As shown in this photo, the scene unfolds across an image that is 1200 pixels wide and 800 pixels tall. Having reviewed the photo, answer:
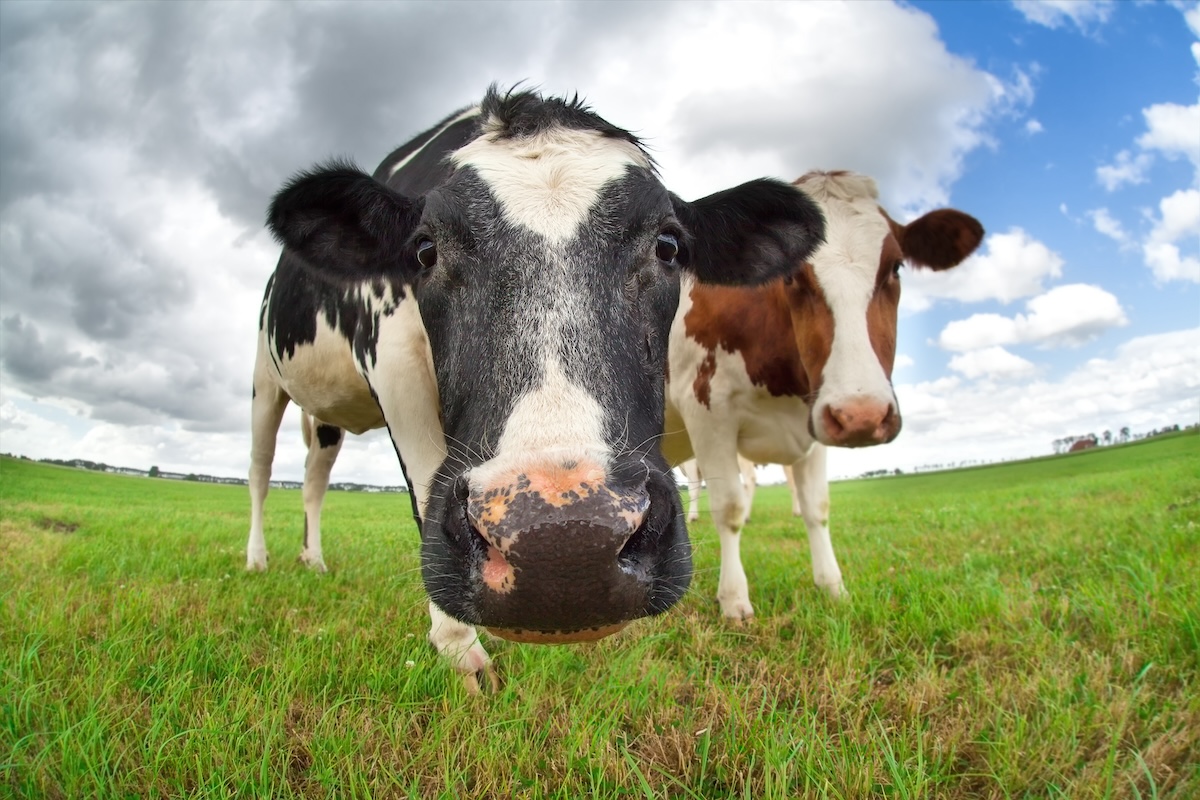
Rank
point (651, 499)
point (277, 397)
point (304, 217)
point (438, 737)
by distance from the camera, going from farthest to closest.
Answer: point (277, 397) < point (304, 217) < point (438, 737) < point (651, 499)

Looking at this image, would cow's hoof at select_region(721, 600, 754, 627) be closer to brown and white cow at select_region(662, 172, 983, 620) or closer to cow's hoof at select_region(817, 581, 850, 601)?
brown and white cow at select_region(662, 172, 983, 620)

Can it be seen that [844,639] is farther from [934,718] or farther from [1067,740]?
[1067,740]

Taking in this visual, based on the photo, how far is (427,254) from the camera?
106 inches

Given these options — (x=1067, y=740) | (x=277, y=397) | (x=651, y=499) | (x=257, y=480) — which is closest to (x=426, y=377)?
(x=651, y=499)

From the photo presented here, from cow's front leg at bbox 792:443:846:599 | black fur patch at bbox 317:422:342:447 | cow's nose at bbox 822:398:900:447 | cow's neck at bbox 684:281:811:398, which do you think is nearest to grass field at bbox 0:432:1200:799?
cow's front leg at bbox 792:443:846:599

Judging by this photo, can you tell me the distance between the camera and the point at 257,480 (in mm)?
6398

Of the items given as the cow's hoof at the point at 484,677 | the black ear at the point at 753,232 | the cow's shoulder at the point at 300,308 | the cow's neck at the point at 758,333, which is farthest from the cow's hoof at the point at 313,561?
the black ear at the point at 753,232

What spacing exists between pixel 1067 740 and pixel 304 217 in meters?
3.80

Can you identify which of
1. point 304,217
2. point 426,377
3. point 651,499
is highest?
point 304,217

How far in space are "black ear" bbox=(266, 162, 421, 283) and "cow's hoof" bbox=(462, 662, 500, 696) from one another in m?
1.72

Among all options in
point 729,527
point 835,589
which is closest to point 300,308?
point 729,527

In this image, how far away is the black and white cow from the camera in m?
1.62

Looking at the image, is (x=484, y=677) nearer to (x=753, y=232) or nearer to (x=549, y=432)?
(x=549, y=432)

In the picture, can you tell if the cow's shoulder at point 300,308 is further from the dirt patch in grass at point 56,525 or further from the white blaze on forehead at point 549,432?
the dirt patch in grass at point 56,525
